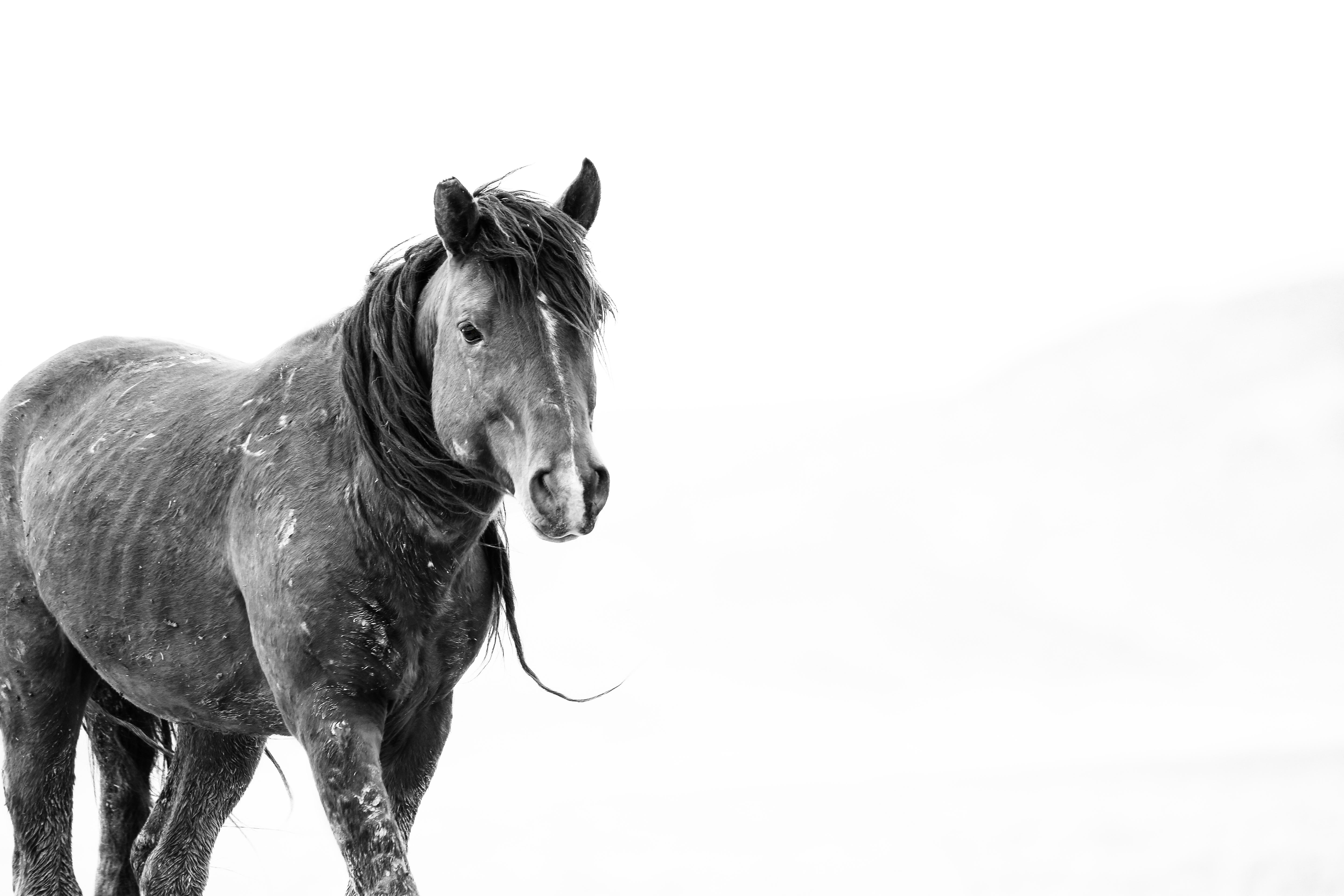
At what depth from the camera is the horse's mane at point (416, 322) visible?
148 inches

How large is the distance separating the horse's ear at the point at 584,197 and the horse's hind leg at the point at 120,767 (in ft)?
8.37

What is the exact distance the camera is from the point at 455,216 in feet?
12.4

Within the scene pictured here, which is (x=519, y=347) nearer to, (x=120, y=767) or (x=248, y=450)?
(x=248, y=450)

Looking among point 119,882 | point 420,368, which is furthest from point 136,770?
point 420,368

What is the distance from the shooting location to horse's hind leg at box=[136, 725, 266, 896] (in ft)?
16.4

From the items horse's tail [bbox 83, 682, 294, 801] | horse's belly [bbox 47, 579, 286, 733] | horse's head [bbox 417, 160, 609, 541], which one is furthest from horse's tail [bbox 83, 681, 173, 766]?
horse's head [bbox 417, 160, 609, 541]

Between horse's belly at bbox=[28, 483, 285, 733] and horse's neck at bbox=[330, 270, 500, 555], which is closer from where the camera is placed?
horse's neck at bbox=[330, 270, 500, 555]

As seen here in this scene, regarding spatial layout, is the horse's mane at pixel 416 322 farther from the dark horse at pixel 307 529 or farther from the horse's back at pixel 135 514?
the horse's back at pixel 135 514

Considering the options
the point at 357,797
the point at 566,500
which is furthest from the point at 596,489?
the point at 357,797

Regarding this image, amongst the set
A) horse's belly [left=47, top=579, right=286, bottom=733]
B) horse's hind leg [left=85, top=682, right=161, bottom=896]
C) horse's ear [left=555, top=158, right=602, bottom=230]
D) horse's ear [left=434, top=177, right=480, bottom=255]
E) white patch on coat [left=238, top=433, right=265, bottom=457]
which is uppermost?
horse's ear [left=555, top=158, right=602, bottom=230]

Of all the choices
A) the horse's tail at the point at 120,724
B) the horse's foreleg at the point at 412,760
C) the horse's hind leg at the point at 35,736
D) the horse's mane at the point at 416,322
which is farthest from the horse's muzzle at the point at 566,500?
the horse's tail at the point at 120,724

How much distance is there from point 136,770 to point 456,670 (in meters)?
1.91

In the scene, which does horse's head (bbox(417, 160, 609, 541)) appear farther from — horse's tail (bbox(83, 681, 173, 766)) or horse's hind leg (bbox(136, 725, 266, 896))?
horse's tail (bbox(83, 681, 173, 766))

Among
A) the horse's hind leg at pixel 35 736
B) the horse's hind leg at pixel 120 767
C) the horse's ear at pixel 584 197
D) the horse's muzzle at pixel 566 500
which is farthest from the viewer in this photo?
the horse's hind leg at pixel 120 767
